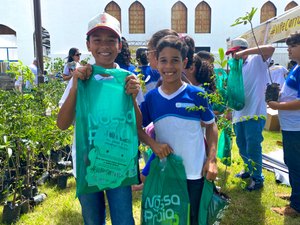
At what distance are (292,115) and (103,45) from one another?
194 centimetres

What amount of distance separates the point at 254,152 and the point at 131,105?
2.21 m

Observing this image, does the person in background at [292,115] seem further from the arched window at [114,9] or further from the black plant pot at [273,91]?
the arched window at [114,9]

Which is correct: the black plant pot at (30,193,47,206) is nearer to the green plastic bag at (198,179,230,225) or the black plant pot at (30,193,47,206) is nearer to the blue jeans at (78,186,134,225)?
the blue jeans at (78,186,134,225)

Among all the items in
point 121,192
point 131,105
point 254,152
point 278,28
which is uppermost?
point 278,28

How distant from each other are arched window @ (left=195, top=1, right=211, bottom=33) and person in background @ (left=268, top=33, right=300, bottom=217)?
2405cm

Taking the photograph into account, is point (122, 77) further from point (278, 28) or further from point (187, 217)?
point (278, 28)

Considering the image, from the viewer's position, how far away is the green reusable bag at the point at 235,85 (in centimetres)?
321

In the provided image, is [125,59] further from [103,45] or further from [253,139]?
[253,139]

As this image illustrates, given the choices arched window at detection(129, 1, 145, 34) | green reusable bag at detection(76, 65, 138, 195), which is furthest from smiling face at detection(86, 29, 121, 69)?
arched window at detection(129, 1, 145, 34)

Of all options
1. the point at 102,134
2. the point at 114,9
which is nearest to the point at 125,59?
the point at 102,134

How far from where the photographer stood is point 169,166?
195 cm

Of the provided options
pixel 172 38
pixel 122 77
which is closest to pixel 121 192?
pixel 122 77

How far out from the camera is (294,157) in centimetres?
292

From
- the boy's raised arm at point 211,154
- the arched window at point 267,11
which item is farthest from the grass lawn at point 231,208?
the arched window at point 267,11
